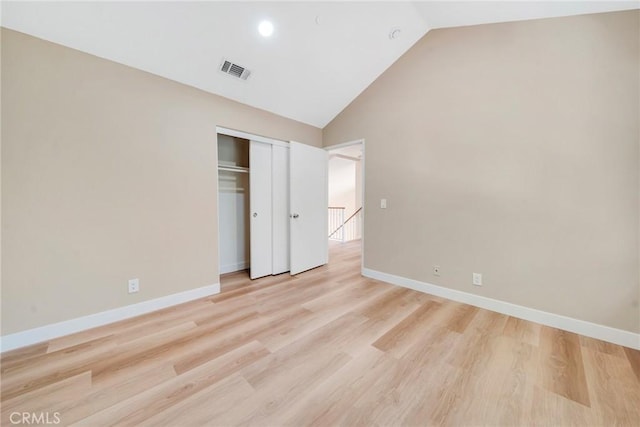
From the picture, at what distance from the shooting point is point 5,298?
178 centimetres

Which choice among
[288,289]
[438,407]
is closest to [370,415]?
[438,407]

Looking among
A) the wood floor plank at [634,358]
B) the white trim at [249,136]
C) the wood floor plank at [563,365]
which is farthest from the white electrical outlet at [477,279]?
the white trim at [249,136]

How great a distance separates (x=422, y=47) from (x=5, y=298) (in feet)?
15.1

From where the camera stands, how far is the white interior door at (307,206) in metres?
3.58

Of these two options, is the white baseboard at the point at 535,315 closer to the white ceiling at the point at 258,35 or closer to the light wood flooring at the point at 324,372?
the light wood flooring at the point at 324,372

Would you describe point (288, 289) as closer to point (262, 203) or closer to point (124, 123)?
point (262, 203)

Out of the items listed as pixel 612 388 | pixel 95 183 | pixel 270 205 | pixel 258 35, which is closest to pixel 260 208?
pixel 270 205

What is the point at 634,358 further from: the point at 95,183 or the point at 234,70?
the point at 95,183

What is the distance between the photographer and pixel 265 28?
2279 mm

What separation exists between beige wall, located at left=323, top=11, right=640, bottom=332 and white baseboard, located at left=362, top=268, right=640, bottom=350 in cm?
5

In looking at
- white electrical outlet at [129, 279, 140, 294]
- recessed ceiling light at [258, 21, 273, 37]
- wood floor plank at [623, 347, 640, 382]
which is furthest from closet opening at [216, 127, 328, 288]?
wood floor plank at [623, 347, 640, 382]

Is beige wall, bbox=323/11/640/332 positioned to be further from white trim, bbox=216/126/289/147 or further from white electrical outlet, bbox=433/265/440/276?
white trim, bbox=216/126/289/147

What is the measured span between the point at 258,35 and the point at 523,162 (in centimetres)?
286

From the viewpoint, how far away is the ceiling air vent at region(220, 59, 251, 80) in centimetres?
248
